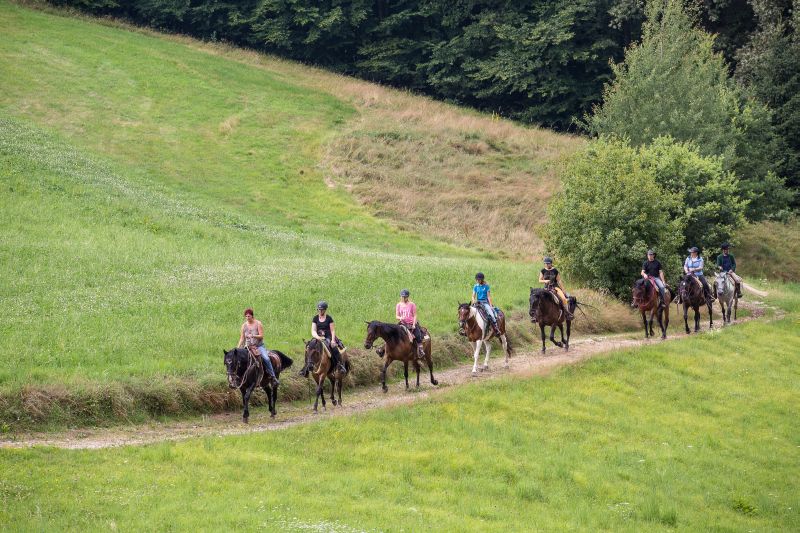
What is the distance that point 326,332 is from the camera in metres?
25.2

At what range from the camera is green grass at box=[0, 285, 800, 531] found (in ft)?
56.5

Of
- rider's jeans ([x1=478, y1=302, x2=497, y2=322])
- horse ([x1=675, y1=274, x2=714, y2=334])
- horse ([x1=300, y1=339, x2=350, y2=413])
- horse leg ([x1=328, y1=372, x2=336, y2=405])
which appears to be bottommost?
horse leg ([x1=328, y1=372, x2=336, y2=405])

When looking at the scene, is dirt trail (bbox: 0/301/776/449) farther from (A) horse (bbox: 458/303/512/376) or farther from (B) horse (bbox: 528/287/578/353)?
(B) horse (bbox: 528/287/578/353)

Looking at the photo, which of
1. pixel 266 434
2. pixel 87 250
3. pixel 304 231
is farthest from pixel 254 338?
pixel 304 231

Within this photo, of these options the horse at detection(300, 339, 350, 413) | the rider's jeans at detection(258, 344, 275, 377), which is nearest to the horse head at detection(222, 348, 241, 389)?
the rider's jeans at detection(258, 344, 275, 377)

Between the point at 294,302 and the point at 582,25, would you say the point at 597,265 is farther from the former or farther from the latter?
the point at 582,25

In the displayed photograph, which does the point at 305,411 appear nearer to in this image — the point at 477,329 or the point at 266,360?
the point at 266,360

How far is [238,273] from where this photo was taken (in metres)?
36.2

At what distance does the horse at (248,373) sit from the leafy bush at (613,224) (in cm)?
1993

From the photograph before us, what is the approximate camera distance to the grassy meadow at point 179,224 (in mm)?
25969

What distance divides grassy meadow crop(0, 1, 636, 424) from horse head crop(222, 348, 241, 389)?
2.31 metres

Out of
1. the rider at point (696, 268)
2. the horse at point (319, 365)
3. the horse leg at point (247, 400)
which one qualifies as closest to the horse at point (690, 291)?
the rider at point (696, 268)

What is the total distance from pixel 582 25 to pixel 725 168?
2959cm

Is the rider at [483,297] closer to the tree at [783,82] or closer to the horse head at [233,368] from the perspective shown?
the horse head at [233,368]
